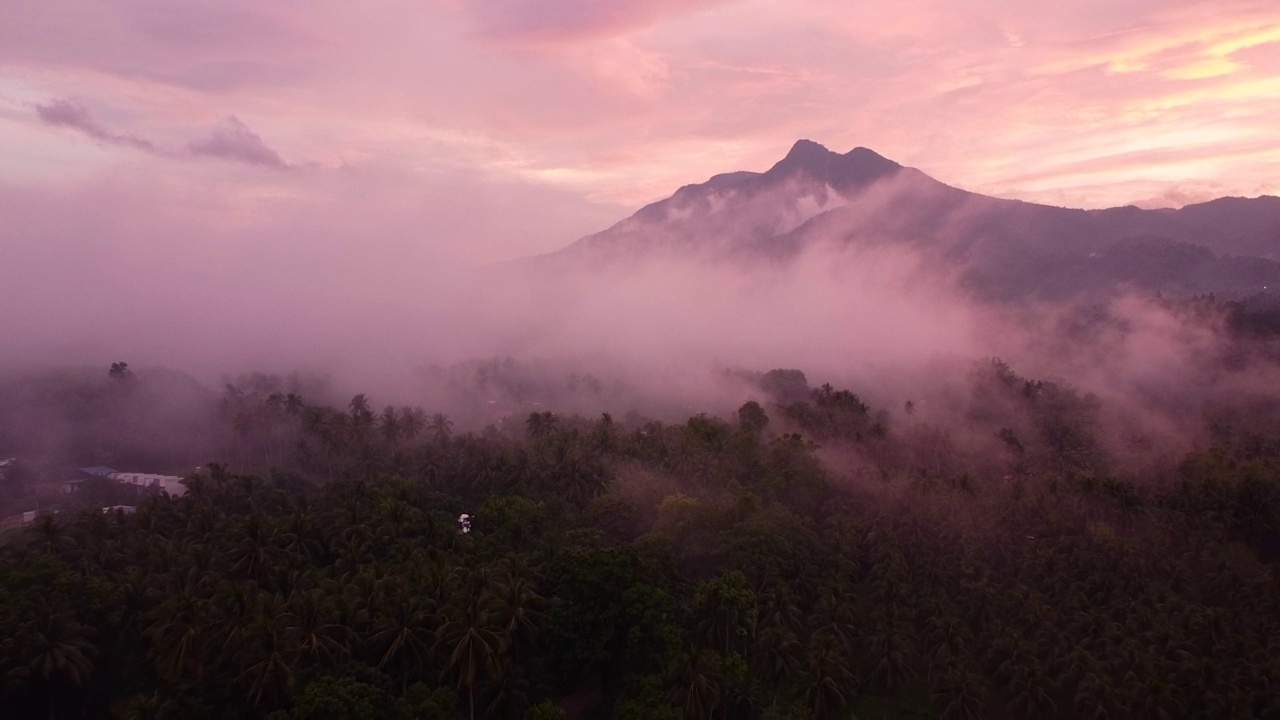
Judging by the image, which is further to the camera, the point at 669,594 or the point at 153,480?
the point at 153,480

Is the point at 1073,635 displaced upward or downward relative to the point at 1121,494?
downward

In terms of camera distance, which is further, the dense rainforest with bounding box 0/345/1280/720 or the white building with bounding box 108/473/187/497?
the white building with bounding box 108/473/187/497

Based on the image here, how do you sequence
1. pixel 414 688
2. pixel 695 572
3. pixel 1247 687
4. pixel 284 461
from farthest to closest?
pixel 284 461 < pixel 695 572 < pixel 1247 687 < pixel 414 688

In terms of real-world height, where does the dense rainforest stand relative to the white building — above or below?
above

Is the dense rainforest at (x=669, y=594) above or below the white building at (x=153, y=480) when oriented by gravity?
above

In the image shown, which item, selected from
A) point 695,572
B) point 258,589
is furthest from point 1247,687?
point 258,589

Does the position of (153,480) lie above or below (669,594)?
below

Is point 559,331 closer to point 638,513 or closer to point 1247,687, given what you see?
point 638,513

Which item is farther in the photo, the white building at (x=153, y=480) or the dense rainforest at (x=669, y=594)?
the white building at (x=153, y=480)
